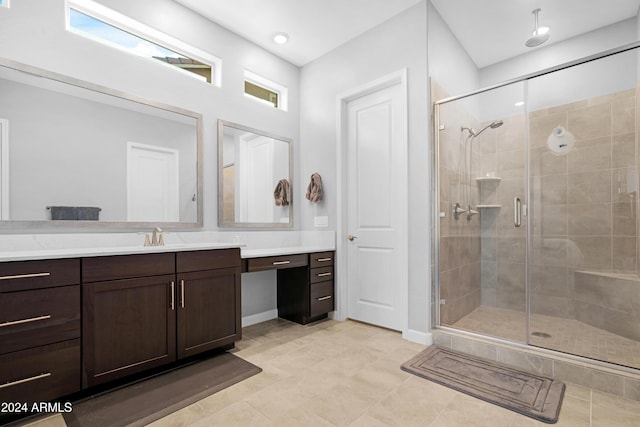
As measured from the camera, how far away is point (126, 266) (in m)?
1.98

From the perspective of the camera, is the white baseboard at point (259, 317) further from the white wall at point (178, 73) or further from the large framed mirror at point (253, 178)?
the large framed mirror at point (253, 178)

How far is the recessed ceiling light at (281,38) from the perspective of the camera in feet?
10.6

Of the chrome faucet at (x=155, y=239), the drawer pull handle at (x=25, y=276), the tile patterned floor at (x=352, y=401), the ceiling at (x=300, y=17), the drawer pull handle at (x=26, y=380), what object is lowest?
the tile patterned floor at (x=352, y=401)

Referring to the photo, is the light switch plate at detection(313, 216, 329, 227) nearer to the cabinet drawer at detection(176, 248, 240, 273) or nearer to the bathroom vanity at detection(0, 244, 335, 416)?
the bathroom vanity at detection(0, 244, 335, 416)

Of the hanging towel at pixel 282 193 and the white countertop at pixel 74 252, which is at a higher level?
the hanging towel at pixel 282 193

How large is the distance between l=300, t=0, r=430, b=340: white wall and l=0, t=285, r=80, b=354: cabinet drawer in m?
2.37

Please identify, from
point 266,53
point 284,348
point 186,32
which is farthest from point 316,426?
point 266,53

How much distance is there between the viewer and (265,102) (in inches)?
139

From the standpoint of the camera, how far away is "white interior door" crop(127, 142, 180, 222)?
2.49 metres

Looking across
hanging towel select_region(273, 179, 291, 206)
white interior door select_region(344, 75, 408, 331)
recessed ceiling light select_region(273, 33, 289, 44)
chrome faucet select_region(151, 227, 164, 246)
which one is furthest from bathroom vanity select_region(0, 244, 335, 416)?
recessed ceiling light select_region(273, 33, 289, 44)

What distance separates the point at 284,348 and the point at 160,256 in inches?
49.3

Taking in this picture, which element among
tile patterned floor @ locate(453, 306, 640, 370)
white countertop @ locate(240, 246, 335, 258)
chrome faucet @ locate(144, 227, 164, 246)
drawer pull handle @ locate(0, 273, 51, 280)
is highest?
chrome faucet @ locate(144, 227, 164, 246)

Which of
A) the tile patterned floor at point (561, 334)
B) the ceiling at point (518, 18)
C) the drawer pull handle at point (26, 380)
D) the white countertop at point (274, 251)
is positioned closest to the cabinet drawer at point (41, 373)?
the drawer pull handle at point (26, 380)

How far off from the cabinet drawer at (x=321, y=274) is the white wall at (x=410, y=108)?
481mm
